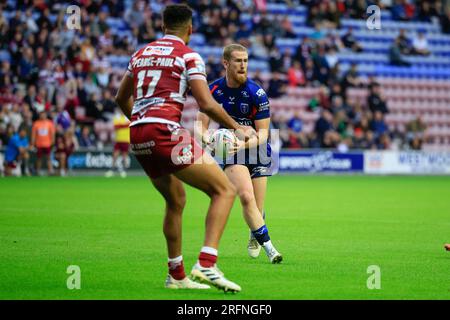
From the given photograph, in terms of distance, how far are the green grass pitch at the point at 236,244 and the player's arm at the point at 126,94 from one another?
1647mm

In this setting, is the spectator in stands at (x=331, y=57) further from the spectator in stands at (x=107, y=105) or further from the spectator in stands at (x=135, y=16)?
the spectator in stands at (x=107, y=105)

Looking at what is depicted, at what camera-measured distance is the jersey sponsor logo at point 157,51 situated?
26.8ft

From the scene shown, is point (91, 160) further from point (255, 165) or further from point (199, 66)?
point (199, 66)

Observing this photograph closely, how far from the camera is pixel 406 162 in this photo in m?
35.9

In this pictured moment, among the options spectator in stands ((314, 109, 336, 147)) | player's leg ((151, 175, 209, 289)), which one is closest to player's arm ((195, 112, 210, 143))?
player's leg ((151, 175, 209, 289))

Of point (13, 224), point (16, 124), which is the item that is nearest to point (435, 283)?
point (13, 224)

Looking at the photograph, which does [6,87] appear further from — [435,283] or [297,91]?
[435,283]

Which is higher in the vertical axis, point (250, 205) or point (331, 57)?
point (250, 205)

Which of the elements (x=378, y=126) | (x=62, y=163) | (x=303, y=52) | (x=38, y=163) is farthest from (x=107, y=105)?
(x=378, y=126)

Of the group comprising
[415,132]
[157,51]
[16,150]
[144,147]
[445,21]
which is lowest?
[415,132]

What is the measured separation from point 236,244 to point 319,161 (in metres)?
22.1

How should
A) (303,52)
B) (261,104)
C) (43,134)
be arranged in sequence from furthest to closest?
(303,52) < (43,134) < (261,104)

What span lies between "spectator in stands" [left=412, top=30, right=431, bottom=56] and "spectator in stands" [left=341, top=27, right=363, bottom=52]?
9.70 ft
